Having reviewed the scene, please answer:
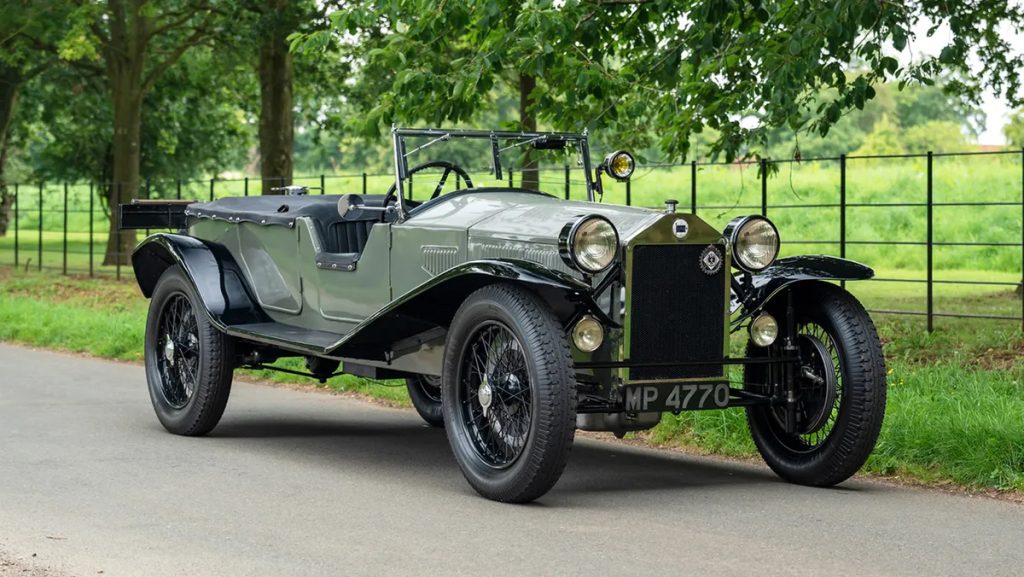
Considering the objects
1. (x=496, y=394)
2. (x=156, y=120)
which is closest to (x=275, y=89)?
(x=156, y=120)

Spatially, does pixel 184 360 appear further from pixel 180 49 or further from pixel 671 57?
pixel 180 49

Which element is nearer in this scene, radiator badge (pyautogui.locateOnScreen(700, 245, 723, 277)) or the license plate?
the license plate

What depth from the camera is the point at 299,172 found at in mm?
74625

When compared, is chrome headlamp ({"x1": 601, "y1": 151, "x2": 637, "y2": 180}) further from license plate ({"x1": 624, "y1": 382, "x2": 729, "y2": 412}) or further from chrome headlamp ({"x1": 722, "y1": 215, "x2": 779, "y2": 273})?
license plate ({"x1": 624, "y1": 382, "x2": 729, "y2": 412})

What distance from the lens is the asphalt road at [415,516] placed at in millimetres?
5469

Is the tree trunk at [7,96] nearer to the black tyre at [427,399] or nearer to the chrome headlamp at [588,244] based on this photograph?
the black tyre at [427,399]

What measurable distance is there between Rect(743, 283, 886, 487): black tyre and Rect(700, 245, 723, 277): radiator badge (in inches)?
21.0

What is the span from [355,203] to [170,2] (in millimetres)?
16854

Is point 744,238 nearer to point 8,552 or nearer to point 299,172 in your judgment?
point 8,552

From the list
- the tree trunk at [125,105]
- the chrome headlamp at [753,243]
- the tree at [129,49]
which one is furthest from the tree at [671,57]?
→ the tree trunk at [125,105]

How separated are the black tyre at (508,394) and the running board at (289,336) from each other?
3.81ft

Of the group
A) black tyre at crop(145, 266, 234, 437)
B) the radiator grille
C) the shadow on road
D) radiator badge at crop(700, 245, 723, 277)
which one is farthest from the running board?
radiator badge at crop(700, 245, 723, 277)

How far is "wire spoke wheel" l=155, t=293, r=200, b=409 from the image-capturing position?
361 inches

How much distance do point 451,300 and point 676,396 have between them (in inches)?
53.5
